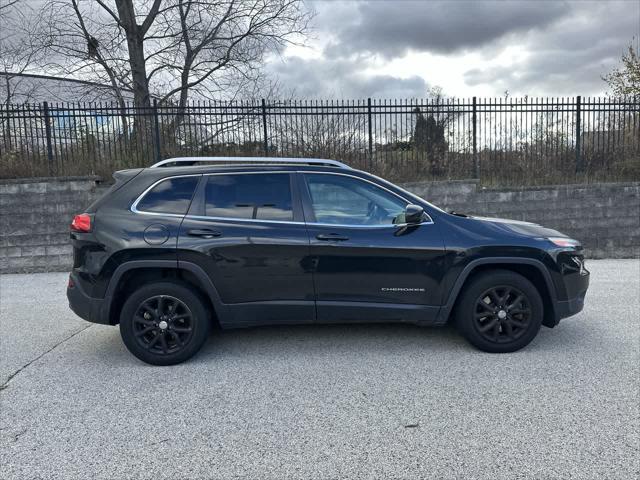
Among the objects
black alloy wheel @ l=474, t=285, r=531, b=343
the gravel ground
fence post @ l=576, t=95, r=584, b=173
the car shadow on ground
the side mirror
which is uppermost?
fence post @ l=576, t=95, r=584, b=173

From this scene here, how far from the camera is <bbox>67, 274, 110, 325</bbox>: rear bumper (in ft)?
13.1

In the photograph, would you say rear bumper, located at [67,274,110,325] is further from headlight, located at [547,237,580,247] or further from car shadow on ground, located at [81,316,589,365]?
headlight, located at [547,237,580,247]

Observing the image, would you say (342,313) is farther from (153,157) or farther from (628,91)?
(628,91)

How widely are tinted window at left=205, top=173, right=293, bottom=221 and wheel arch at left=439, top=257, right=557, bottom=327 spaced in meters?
1.61

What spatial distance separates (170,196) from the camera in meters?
4.12

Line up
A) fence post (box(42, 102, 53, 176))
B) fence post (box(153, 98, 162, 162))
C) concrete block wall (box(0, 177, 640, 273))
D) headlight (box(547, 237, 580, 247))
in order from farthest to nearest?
1. fence post (box(153, 98, 162, 162))
2. concrete block wall (box(0, 177, 640, 273))
3. fence post (box(42, 102, 53, 176))
4. headlight (box(547, 237, 580, 247))

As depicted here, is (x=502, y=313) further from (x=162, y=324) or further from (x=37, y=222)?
(x=37, y=222)

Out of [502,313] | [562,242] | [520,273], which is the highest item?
[562,242]

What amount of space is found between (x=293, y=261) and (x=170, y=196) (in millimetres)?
1265

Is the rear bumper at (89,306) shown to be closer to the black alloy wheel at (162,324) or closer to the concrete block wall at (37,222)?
the black alloy wheel at (162,324)

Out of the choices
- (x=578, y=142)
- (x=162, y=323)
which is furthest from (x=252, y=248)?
Result: (x=578, y=142)

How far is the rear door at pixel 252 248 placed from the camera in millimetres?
3979

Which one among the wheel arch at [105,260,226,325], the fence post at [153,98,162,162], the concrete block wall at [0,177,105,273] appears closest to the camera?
the wheel arch at [105,260,226,325]

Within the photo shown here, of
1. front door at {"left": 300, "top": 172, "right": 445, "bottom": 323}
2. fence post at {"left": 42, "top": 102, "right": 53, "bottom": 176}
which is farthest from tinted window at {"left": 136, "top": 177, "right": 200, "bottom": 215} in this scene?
fence post at {"left": 42, "top": 102, "right": 53, "bottom": 176}
